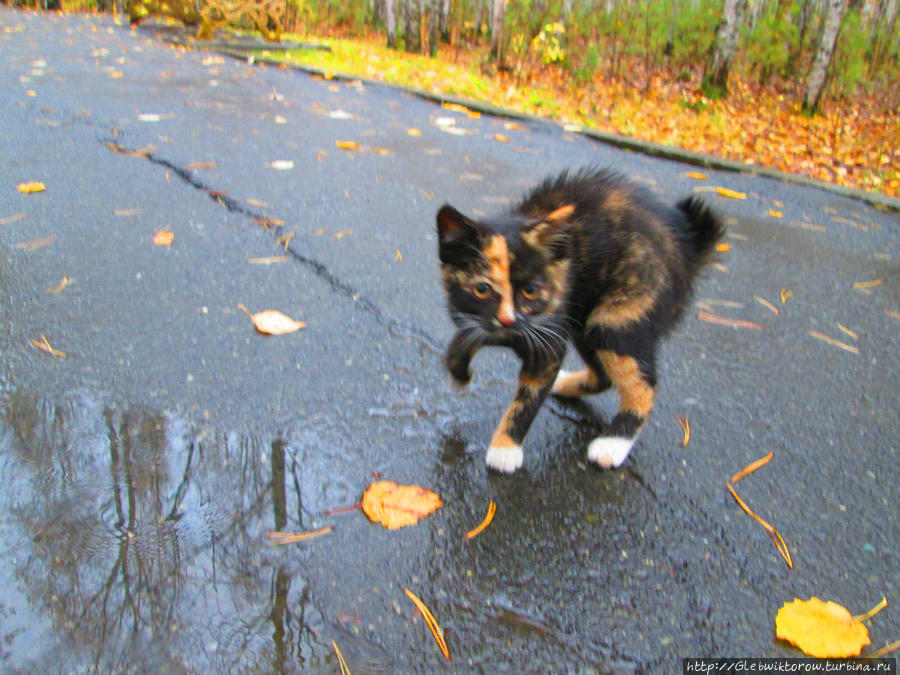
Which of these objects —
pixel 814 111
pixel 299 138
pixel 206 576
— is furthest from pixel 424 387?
pixel 814 111

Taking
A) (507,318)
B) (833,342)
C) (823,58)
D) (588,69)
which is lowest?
(833,342)

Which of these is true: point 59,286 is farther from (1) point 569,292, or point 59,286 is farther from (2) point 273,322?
(1) point 569,292

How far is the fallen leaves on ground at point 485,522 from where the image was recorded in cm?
191

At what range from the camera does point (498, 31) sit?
11.0 metres

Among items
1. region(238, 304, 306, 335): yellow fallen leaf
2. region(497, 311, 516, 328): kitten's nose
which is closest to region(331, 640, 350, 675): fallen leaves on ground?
region(497, 311, 516, 328): kitten's nose

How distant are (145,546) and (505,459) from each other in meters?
1.13

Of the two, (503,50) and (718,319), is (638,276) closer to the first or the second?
(718,319)

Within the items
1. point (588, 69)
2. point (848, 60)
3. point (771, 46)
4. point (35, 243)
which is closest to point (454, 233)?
point (35, 243)

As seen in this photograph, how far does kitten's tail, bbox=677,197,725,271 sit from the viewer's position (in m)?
2.38

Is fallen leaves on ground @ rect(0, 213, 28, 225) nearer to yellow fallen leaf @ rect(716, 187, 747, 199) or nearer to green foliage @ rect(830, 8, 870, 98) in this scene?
yellow fallen leaf @ rect(716, 187, 747, 199)

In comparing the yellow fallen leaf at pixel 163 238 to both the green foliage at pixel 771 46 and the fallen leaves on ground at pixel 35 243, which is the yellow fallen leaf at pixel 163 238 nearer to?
the fallen leaves on ground at pixel 35 243

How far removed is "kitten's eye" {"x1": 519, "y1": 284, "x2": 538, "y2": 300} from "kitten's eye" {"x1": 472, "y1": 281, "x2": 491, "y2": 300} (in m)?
0.11

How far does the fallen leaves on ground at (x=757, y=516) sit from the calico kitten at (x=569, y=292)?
0.37m

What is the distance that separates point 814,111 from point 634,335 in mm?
8965
